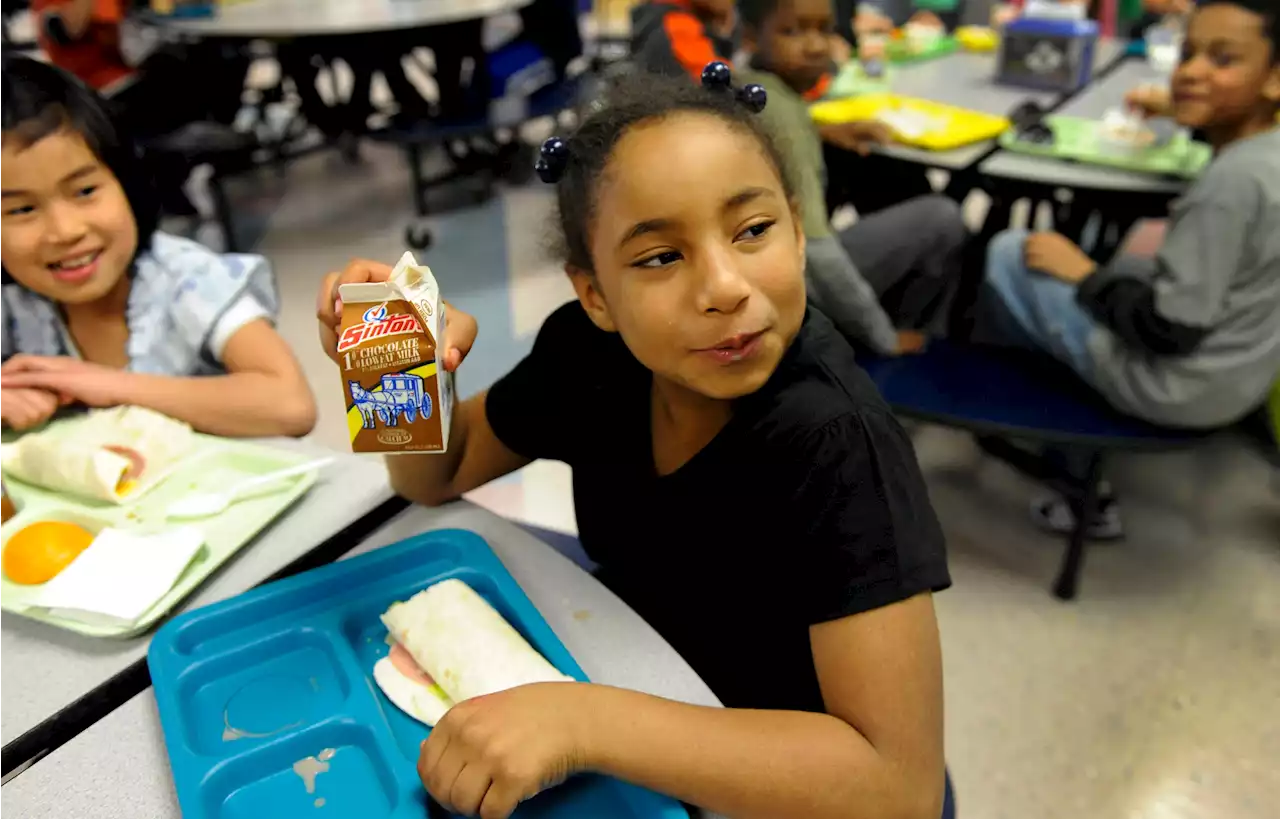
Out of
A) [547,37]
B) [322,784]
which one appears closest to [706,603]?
[322,784]

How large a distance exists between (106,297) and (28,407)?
0.73 feet

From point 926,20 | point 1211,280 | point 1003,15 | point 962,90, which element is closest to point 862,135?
point 962,90

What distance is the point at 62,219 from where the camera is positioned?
1.06 meters

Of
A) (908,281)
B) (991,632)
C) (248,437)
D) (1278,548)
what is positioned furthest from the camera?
(908,281)

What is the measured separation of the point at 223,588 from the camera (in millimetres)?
843

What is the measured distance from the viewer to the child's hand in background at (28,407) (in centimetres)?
101

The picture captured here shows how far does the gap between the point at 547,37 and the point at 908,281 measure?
7.37ft

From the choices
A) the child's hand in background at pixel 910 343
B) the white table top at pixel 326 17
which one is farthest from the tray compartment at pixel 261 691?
the white table top at pixel 326 17

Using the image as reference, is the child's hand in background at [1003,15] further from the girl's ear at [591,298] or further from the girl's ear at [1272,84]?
the girl's ear at [591,298]

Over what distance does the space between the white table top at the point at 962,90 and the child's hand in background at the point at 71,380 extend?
1585mm

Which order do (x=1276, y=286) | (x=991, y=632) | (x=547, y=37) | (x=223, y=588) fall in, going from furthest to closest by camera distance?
(x=547, y=37)
(x=991, y=632)
(x=1276, y=286)
(x=223, y=588)

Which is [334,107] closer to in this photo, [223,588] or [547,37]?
[547,37]

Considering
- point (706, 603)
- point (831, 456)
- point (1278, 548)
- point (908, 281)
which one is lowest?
point (1278, 548)

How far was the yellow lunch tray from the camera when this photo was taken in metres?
2.04
